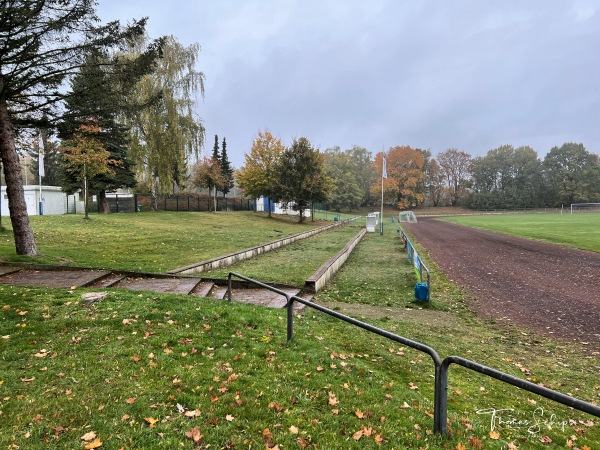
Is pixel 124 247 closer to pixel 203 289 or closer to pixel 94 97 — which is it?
pixel 94 97

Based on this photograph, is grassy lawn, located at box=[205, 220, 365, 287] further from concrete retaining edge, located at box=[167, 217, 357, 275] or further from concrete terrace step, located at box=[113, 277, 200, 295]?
concrete terrace step, located at box=[113, 277, 200, 295]

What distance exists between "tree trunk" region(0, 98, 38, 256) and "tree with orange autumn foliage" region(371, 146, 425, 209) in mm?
73051

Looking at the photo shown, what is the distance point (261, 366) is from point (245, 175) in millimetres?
34222

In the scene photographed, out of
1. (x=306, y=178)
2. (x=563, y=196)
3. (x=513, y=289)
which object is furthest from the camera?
(x=563, y=196)

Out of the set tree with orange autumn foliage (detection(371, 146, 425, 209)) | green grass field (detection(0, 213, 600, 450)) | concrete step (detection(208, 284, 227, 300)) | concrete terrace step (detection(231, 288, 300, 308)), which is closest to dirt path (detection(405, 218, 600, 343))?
green grass field (detection(0, 213, 600, 450))

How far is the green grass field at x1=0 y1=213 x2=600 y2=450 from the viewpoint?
3.08 meters

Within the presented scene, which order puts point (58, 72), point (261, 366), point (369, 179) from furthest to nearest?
point (369, 179), point (58, 72), point (261, 366)

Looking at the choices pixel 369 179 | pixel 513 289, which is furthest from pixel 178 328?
pixel 369 179

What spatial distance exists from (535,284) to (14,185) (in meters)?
14.8

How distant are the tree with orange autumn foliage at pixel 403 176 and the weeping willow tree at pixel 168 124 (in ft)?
175

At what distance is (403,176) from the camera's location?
81.0 metres

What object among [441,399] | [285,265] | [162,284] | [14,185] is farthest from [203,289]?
[441,399]

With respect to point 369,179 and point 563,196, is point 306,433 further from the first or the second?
point 563,196

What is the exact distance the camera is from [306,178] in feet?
113
